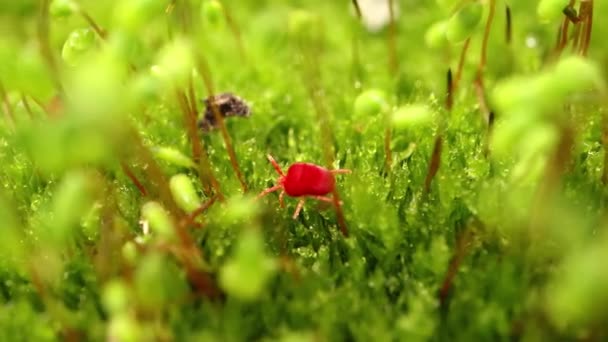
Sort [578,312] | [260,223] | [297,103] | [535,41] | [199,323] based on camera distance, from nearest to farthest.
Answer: [578,312] < [199,323] < [260,223] < [297,103] < [535,41]

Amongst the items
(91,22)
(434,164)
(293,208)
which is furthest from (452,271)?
(91,22)

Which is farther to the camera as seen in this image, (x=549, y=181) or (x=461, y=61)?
(x=461, y=61)

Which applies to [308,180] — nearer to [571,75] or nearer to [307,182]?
[307,182]

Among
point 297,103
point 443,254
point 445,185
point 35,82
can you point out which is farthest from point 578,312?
point 297,103

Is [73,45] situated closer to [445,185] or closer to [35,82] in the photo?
[35,82]

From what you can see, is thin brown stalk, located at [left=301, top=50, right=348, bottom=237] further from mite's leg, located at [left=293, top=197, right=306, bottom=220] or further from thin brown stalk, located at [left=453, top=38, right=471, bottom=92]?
thin brown stalk, located at [left=453, top=38, right=471, bottom=92]

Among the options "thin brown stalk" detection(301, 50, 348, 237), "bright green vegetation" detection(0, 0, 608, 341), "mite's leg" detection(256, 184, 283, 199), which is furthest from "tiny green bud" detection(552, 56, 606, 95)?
"mite's leg" detection(256, 184, 283, 199)

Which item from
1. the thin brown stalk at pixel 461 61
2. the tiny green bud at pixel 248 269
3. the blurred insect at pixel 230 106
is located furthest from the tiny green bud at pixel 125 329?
the thin brown stalk at pixel 461 61
